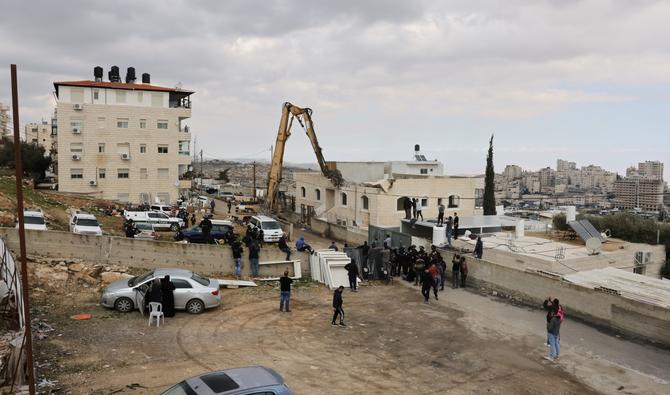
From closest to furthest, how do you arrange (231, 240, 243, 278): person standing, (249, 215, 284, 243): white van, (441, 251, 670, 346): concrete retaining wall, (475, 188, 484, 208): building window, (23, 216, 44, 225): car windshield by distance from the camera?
(441, 251, 670, 346): concrete retaining wall
(231, 240, 243, 278): person standing
(23, 216, 44, 225): car windshield
(249, 215, 284, 243): white van
(475, 188, 484, 208): building window

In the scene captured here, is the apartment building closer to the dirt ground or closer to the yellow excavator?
the yellow excavator

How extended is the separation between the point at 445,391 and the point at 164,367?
628 cm

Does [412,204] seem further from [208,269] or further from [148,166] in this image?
[148,166]

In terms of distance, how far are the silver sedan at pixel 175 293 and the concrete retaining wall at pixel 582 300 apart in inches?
425

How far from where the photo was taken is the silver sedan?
1659 centimetres

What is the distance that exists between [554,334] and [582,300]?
15.0 ft

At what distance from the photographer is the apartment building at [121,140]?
50.2 m

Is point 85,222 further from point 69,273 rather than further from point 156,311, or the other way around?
point 156,311

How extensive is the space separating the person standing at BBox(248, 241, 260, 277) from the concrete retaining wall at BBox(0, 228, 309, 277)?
0.34m

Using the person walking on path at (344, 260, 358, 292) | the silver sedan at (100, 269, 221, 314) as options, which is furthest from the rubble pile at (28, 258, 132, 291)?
the person walking on path at (344, 260, 358, 292)

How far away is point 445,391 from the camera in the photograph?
11.8m

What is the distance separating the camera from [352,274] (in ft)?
70.4

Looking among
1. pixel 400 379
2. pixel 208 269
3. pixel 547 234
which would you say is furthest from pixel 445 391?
pixel 547 234

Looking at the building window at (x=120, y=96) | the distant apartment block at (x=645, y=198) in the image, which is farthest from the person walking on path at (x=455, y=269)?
the distant apartment block at (x=645, y=198)
